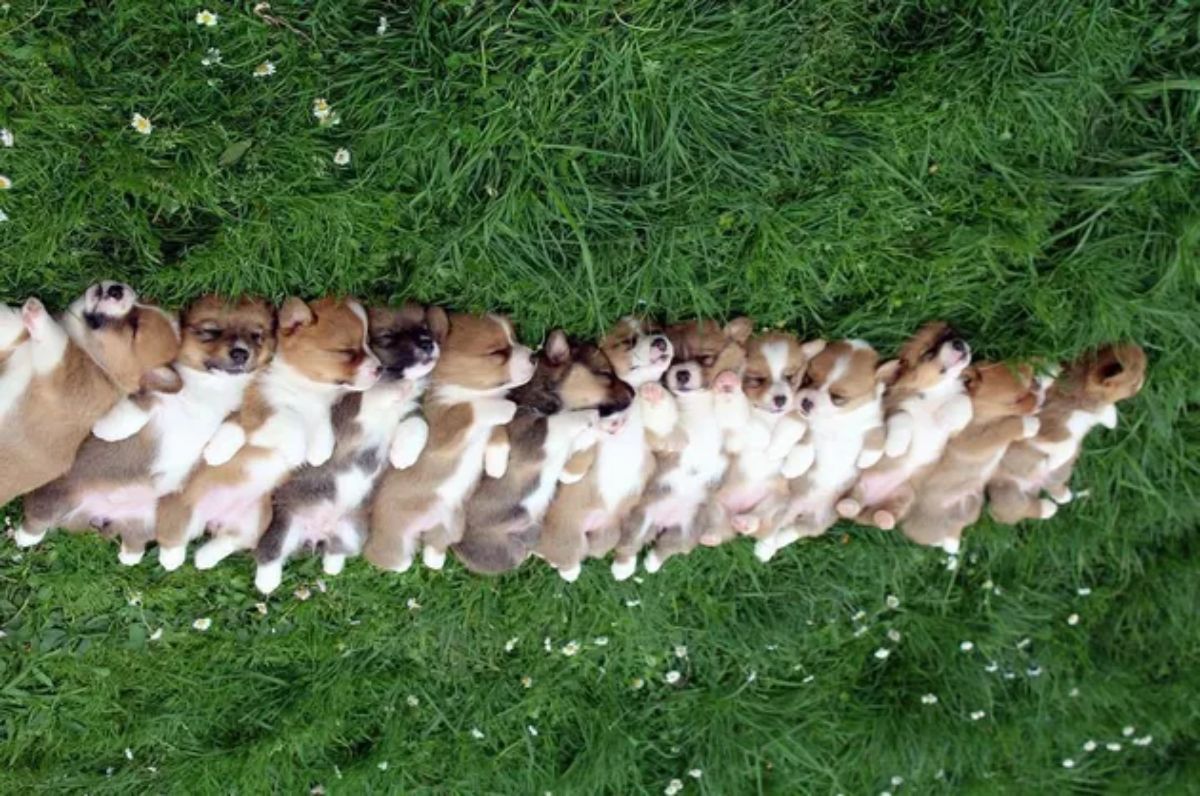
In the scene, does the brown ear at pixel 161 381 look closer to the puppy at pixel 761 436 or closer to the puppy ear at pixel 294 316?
the puppy ear at pixel 294 316

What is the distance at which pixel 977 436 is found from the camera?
153 inches

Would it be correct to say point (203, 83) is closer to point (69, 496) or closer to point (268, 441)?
point (268, 441)

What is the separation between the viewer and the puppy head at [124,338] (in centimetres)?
320

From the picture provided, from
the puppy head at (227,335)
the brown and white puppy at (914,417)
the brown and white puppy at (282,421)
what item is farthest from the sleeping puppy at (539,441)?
the brown and white puppy at (914,417)

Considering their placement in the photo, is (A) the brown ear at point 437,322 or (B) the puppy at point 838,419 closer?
(A) the brown ear at point 437,322

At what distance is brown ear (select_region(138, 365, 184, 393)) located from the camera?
322cm

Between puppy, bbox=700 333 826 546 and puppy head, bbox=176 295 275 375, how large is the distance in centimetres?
150

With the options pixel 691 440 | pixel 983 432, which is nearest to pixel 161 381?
pixel 691 440

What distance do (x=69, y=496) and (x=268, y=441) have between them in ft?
2.01

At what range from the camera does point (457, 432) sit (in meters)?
3.48

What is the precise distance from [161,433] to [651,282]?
162cm

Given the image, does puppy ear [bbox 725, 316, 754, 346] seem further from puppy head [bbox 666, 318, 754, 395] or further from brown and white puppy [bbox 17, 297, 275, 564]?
brown and white puppy [bbox 17, 297, 275, 564]

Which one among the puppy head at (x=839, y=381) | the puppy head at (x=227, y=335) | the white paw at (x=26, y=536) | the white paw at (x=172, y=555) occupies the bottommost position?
the white paw at (x=172, y=555)

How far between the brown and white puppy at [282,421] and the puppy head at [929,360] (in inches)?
72.8
